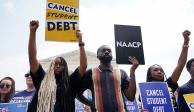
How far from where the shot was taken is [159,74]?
19.0ft

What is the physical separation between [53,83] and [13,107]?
3.43ft

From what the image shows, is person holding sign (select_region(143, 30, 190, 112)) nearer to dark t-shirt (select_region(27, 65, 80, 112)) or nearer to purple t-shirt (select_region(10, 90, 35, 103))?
dark t-shirt (select_region(27, 65, 80, 112))

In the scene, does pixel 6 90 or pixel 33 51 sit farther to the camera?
pixel 6 90

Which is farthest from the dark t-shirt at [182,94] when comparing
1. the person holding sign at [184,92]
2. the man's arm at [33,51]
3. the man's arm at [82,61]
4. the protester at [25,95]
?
the protester at [25,95]

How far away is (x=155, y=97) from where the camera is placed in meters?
5.46

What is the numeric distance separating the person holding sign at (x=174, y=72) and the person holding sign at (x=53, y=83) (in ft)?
4.59

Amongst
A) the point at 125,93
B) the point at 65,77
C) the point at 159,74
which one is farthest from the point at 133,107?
the point at 65,77

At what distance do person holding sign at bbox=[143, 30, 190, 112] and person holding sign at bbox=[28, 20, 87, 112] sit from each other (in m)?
1.40

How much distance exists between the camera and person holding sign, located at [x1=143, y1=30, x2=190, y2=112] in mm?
5645

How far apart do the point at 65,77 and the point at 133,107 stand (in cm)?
322

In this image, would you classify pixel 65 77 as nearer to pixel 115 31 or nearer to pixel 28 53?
pixel 28 53

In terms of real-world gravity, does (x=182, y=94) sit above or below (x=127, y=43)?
below

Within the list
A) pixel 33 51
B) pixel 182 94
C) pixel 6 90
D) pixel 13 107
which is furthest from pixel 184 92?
pixel 6 90

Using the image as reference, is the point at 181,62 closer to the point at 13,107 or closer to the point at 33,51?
the point at 33,51
